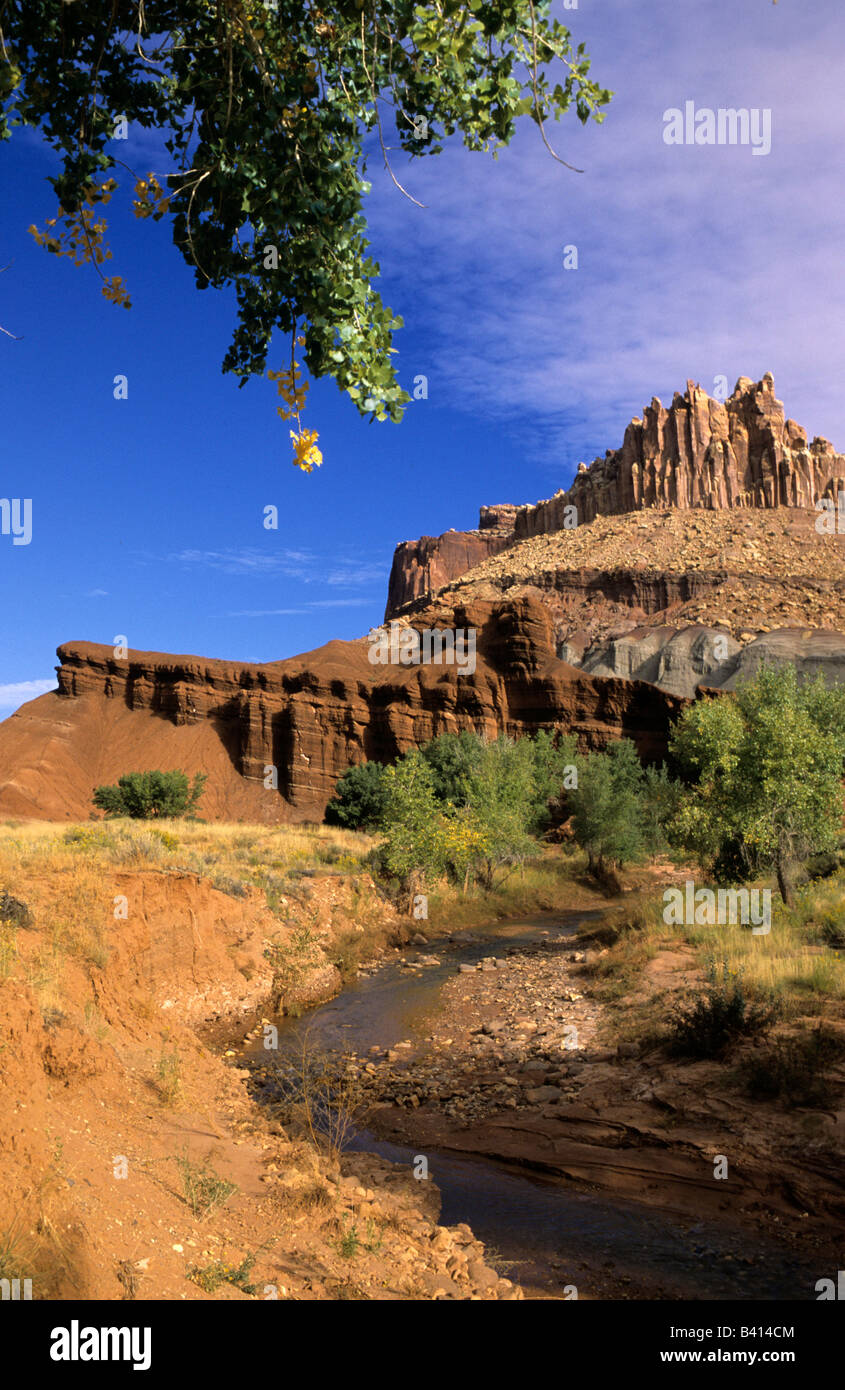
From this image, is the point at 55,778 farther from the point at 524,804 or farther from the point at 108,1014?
the point at 108,1014

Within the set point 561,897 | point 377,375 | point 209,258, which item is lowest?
point 561,897

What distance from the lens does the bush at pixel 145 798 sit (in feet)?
127

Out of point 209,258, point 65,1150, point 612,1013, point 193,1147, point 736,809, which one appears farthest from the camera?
point 736,809

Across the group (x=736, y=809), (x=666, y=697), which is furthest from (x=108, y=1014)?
(x=666, y=697)

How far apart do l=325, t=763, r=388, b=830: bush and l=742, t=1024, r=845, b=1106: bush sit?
31.9 m

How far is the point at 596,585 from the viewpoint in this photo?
94812 millimetres

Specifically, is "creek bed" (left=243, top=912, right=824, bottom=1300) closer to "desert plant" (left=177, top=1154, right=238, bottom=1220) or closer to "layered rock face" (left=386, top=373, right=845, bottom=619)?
"desert plant" (left=177, top=1154, right=238, bottom=1220)

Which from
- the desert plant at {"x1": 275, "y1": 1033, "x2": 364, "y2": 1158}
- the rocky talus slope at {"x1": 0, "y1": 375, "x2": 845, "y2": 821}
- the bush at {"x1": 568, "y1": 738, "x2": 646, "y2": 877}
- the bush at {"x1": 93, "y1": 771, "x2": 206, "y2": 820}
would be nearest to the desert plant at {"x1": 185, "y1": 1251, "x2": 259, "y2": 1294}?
the desert plant at {"x1": 275, "y1": 1033, "x2": 364, "y2": 1158}

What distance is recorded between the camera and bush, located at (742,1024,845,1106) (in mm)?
8469

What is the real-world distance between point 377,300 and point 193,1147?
24.0 feet

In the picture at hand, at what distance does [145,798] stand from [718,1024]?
33589mm

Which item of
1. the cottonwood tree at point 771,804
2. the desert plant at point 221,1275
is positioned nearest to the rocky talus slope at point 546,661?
the cottonwood tree at point 771,804

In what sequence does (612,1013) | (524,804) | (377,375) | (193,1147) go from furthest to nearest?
1. (524,804)
2. (612,1013)
3. (193,1147)
4. (377,375)

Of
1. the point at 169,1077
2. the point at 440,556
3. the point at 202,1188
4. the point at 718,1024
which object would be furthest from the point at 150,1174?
the point at 440,556
